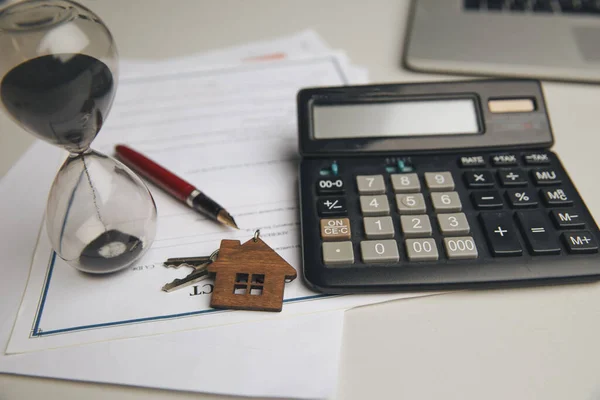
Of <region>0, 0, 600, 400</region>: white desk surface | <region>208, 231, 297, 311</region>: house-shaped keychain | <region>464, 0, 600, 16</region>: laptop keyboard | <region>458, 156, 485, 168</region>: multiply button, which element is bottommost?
<region>0, 0, 600, 400</region>: white desk surface

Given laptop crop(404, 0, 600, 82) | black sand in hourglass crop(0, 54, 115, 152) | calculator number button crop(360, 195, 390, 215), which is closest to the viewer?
black sand in hourglass crop(0, 54, 115, 152)

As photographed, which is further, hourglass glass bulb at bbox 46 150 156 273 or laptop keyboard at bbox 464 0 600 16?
laptop keyboard at bbox 464 0 600 16

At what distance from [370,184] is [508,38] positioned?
30 centimetres

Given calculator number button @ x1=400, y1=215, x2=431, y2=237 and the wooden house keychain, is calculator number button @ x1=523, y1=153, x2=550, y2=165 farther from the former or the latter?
the wooden house keychain

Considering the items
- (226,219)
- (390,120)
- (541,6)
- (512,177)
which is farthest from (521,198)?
(541,6)

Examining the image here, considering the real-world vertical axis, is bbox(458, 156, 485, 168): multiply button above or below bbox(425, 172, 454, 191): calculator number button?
above

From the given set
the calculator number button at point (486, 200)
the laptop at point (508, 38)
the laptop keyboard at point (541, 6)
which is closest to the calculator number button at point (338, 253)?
the calculator number button at point (486, 200)

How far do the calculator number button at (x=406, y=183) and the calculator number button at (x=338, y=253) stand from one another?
0.07 metres

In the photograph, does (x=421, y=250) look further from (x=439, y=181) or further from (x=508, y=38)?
(x=508, y=38)

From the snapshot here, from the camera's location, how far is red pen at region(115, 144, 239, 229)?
15.3 inches

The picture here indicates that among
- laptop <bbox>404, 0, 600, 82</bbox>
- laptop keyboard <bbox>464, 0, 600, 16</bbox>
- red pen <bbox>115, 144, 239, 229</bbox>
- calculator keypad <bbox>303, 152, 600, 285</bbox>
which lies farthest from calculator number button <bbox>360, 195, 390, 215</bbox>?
laptop keyboard <bbox>464, 0, 600, 16</bbox>

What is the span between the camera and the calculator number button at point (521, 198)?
369 millimetres

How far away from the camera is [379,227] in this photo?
36 centimetres

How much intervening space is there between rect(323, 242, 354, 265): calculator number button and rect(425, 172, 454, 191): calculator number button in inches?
3.5
